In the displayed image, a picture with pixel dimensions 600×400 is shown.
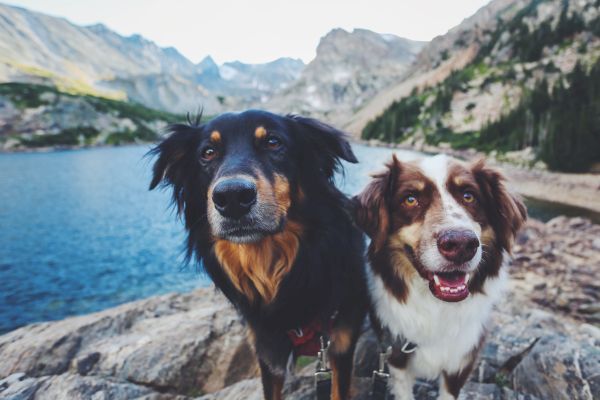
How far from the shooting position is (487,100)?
295ft

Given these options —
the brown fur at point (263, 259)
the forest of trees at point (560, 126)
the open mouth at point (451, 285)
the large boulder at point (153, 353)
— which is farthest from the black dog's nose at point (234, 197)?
the forest of trees at point (560, 126)

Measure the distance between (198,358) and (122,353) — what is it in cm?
118

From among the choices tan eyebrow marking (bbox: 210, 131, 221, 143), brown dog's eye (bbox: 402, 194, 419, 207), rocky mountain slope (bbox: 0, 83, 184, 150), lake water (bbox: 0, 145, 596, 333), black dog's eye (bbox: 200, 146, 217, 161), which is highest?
rocky mountain slope (bbox: 0, 83, 184, 150)

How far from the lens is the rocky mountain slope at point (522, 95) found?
38656mm

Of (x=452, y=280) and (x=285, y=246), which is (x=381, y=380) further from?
(x=285, y=246)

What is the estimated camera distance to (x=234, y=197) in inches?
106

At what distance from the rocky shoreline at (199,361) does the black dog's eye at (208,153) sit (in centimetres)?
294

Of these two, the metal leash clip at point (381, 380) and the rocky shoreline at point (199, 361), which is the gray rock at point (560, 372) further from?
the metal leash clip at point (381, 380)

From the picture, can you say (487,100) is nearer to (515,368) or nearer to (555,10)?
(555,10)

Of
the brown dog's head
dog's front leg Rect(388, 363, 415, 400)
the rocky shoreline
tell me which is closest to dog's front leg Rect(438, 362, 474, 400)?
dog's front leg Rect(388, 363, 415, 400)

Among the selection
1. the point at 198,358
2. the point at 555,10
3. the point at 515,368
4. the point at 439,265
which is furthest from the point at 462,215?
the point at 555,10

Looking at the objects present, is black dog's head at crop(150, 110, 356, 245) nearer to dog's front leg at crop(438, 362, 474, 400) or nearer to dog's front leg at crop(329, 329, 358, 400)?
dog's front leg at crop(329, 329, 358, 400)

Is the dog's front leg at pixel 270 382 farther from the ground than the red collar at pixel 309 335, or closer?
closer

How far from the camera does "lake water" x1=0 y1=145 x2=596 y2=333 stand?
14122 millimetres
